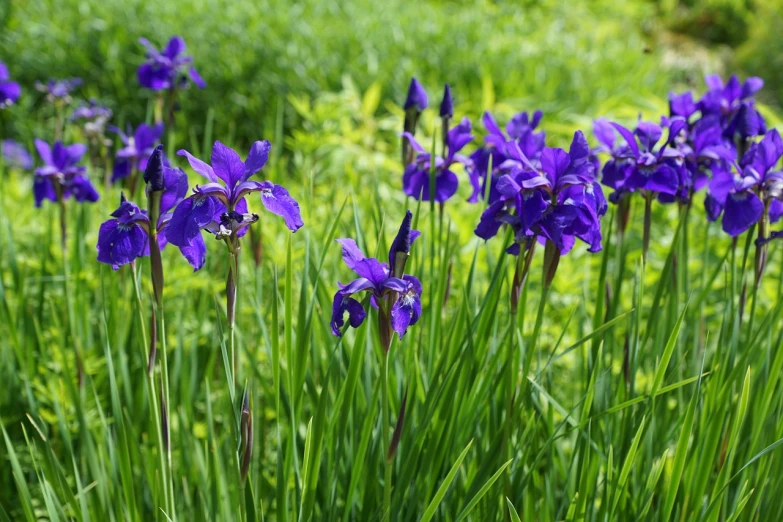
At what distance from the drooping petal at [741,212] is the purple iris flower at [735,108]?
14.3 inches

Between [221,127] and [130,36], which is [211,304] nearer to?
[221,127]

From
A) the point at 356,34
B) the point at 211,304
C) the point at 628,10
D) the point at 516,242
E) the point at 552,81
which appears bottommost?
the point at 211,304

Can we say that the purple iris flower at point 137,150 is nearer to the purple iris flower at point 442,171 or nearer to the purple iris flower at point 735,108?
the purple iris flower at point 442,171

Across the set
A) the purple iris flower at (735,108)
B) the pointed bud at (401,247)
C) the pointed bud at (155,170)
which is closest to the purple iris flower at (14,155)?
the pointed bud at (155,170)

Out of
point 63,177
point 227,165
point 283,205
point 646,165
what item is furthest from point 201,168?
point 63,177

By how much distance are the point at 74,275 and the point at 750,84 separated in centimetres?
207

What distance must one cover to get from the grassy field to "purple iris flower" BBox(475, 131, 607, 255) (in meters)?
0.15

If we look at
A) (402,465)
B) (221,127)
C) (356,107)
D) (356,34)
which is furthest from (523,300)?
(356,34)

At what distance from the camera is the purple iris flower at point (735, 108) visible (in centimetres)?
209

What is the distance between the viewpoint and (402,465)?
166 cm

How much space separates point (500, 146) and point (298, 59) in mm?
4175

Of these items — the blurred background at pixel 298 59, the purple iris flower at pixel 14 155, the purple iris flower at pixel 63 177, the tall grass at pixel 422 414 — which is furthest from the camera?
the blurred background at pixel 298 59

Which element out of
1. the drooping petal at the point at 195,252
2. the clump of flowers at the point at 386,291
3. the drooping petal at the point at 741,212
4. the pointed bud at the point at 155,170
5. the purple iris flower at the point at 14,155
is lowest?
the clump of flowers at the point at 386,291

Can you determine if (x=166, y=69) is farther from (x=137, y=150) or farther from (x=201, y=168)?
(x=201, y=168)
